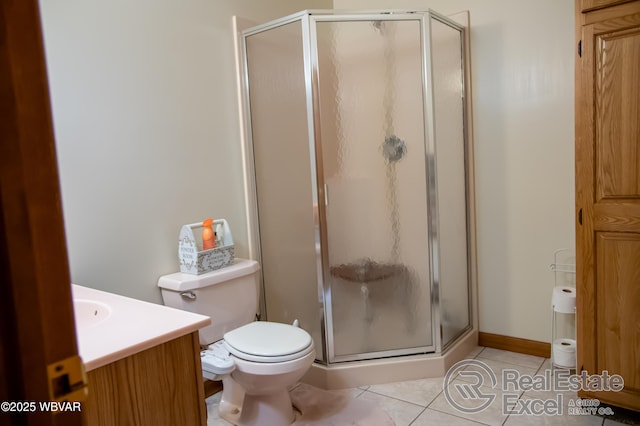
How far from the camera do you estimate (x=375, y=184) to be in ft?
7.91

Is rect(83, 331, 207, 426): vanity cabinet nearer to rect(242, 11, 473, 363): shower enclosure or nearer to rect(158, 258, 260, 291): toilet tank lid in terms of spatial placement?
rect(158, 258, 260, 291): toilet tank lid

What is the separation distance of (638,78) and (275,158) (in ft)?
5.39

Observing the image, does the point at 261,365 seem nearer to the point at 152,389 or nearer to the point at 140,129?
the point at 152,389

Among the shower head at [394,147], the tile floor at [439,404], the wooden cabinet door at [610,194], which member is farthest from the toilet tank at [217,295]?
the wooden cabinet door at [610,194]

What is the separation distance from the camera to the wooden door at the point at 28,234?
1.43 feet

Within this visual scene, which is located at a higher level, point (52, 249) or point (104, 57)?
point (104, 57)

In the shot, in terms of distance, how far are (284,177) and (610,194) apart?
1499mm

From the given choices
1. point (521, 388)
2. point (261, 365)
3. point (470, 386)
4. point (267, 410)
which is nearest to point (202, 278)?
point (261, 365)

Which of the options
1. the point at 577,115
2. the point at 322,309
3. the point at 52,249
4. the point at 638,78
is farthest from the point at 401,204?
the point at 52,249

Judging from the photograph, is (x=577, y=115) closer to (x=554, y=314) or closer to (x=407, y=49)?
(x=407, y=49)

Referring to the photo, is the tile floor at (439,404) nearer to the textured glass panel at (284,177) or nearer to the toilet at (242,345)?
the toilet at (242,345)

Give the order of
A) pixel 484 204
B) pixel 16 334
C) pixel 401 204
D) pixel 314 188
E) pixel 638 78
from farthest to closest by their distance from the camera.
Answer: pixel 484 204, pixel 401 204, pixel 314 188, pixel 638 78, pixel 16 334

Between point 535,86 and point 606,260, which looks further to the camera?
point 535,86

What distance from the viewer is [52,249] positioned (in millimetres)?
477
